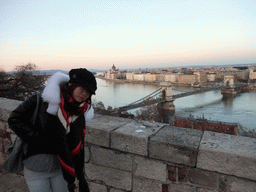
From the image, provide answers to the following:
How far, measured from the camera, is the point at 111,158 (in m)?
1.27

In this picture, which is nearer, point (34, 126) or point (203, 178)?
point (34, 126)

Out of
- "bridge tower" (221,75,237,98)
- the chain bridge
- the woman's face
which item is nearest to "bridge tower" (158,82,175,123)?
the chain bridge

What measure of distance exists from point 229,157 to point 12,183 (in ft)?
5.48

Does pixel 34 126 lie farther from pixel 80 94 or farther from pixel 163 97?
pixel 163 97

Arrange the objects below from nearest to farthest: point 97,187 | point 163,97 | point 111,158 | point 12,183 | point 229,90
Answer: point 111,158 < point 97,187 < point 12,183 < point 163,97 < point 229,90

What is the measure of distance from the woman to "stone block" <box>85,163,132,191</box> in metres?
Result: 0.38

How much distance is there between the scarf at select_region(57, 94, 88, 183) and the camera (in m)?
0.88

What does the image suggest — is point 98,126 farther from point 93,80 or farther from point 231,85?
point 231,85

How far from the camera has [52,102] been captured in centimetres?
86

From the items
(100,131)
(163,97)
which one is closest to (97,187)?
(100,131)

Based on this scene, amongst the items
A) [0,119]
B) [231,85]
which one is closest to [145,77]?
[231,85]

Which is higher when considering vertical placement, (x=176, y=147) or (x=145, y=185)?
(x=176, y=147)

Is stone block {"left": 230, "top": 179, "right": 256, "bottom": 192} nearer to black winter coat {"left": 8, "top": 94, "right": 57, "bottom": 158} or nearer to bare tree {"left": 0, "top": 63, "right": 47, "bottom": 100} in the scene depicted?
black winter coat {"left": 8, "top": 94, "right": 57, "bottom": 158}

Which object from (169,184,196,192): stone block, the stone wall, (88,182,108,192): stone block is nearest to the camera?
the stone wall
